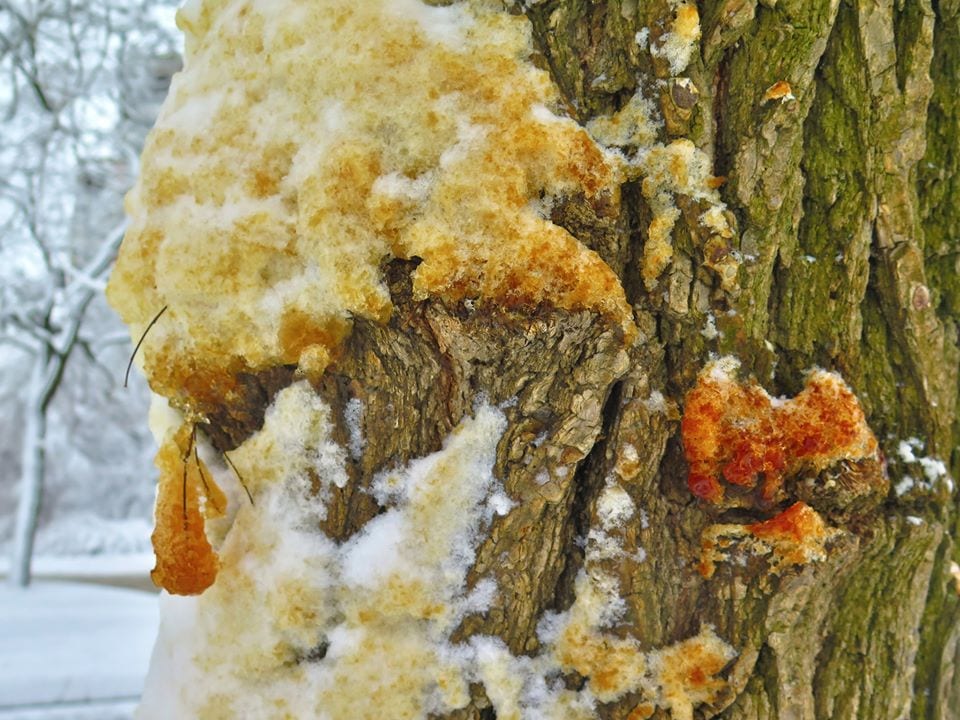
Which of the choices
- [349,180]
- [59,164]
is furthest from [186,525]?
[59,164]

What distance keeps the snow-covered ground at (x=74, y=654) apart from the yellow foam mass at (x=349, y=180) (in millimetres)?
3445

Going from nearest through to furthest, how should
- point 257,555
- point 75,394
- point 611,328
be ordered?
point 611,328
point 257,555
point 75,394

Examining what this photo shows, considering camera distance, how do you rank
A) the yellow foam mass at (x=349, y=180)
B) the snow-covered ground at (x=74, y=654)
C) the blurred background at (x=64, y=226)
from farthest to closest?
the blurred background at (x=64, y=226) → the snow-covered ground at (x=74, y=654) → the yellow foam mass at (x=349, y=180)

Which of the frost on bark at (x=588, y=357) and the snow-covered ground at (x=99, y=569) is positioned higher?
the frost on bark at (x=588, y=357)

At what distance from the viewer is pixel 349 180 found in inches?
40.4

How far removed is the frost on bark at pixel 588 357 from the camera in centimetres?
100

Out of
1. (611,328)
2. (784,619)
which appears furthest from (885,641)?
(611,328)

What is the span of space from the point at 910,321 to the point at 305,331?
3.07ft

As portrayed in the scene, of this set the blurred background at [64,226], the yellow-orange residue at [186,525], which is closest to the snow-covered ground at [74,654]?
the blurred background at [64,226]

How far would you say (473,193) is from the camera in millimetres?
998

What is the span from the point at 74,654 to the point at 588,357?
17.6ft

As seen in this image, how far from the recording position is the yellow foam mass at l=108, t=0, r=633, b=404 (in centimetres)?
99

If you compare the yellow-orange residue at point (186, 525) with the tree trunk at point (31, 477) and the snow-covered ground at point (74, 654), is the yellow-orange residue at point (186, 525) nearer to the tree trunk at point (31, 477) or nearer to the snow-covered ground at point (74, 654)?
the snow-covered ground at point (74, 654)

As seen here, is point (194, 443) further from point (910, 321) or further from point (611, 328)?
point (910, 321)
